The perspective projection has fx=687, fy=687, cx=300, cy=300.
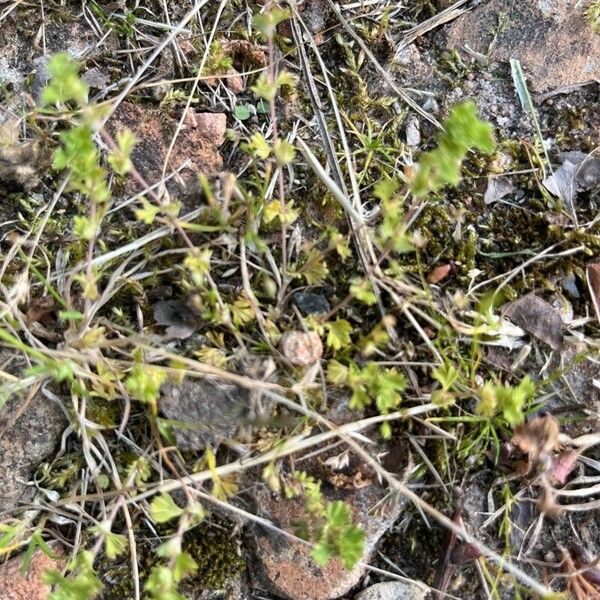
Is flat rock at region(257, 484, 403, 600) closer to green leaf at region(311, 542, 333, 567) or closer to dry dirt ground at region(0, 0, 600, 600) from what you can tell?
dry dirt ground at region(0, 0, 600, 600)

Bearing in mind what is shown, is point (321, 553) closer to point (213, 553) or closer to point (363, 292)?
point (213, 553)

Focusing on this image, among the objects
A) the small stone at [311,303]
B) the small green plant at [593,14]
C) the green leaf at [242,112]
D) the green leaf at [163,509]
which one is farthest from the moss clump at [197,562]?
the small green plant at [593,14]

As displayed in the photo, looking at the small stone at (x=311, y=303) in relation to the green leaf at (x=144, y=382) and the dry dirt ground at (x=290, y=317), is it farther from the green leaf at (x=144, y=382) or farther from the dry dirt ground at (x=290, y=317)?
the green leaf at (x=144, y=382)

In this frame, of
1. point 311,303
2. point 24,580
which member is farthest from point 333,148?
point 24,580

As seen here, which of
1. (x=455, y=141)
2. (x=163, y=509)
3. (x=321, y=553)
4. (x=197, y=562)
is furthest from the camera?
(x=197, y=562)

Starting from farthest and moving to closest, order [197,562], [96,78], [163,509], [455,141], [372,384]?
[96,78] < [197,562] < [372,384] < [163,509] < [455,141]

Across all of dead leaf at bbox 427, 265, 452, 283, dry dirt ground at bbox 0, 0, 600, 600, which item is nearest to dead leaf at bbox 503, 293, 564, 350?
dry dirt ground at bbox 0, 0, 600, 600

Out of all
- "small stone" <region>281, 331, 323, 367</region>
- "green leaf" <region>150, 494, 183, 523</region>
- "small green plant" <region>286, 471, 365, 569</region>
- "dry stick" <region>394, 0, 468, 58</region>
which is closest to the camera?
"small green plant" <region>286, 471, 365, 569</region>
